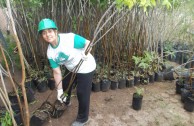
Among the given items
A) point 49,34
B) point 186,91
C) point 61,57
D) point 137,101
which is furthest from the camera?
point 186,91

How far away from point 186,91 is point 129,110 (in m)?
0.90

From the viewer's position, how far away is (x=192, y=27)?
4.23 metres

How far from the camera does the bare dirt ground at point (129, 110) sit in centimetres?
258

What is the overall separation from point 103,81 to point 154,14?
1.47 m

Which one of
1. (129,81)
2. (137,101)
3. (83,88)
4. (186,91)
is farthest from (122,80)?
(83,88)

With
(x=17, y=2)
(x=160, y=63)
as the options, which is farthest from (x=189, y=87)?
(x=17, y=2)

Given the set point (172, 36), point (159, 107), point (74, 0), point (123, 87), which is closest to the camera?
point (159, 107)

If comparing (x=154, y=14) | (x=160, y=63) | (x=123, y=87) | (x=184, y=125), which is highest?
(x=154, y=14)

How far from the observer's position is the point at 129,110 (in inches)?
112

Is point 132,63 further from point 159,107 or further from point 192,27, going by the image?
point 192,27

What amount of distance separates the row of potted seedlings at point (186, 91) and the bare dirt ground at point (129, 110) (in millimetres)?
70

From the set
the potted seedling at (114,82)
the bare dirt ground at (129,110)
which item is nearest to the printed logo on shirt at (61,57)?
the bare dirt ground at (129,110)

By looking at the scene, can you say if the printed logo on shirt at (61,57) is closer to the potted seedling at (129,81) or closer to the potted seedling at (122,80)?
the potted seedling at (122,80)

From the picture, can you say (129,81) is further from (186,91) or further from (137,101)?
(186,91)
